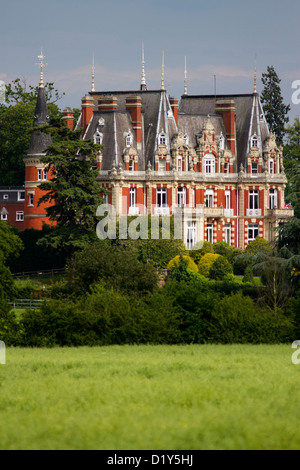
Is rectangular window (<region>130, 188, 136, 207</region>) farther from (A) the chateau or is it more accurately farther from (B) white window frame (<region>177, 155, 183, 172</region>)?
(B) white window frame (<region>177, 155, 183, 172</region>)

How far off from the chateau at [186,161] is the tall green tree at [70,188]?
6300 millimetres

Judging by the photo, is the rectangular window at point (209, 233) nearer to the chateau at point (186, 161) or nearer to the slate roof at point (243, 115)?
the chateau at point (186, 161)

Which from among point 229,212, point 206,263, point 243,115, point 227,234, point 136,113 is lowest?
point 206,263

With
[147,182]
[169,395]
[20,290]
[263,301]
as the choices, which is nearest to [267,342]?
[263,301]

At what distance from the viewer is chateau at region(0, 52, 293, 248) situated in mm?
80688

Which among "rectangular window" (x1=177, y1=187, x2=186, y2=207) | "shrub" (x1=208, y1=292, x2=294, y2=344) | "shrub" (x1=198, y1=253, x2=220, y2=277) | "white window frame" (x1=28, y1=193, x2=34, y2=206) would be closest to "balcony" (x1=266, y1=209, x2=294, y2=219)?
"rectangular window" (x1=177, y1=187, x2=186, y2=207)

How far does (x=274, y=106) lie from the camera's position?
101938mm

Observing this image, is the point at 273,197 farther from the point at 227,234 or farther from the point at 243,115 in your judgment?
the point at 243,115

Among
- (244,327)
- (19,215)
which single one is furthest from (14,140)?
(244,327)

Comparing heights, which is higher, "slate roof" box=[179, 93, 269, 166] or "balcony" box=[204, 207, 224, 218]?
"slate roof" box=[179, 93, 269, 166]

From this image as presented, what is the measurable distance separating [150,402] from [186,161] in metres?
61.8

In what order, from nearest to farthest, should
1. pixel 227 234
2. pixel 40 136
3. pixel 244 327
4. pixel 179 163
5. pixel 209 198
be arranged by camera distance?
pixel 244 327, pixel 179 163, pixel 40 136, pixel 227 234, pixel 209 198

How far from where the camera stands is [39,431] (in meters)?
18.5
